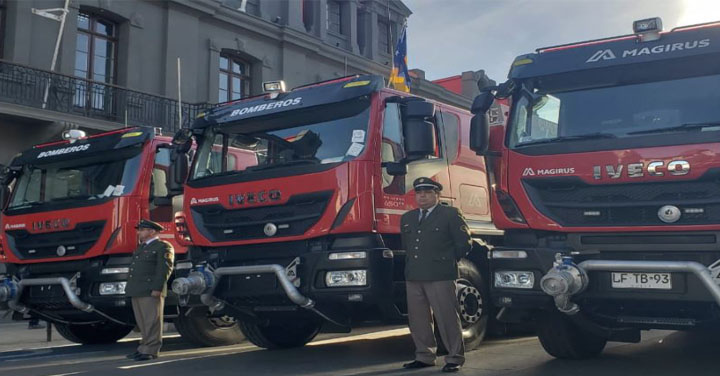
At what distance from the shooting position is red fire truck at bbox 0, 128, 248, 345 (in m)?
9.10

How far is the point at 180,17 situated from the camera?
20.5m

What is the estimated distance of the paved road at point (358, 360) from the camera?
6.96 meters

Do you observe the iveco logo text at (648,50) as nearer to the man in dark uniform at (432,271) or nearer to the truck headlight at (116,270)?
the man in dark uniform at (432,271)

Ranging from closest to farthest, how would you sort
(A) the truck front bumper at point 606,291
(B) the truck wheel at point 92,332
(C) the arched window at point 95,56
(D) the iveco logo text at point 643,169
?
(A) the truck front bumper at point 606,291
(D) the iveco logo text at point 643,169
(B) the truck wheel at point 92,332
(C) the arched window at point 95,56

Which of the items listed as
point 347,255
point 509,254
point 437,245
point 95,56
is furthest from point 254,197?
point 95,56

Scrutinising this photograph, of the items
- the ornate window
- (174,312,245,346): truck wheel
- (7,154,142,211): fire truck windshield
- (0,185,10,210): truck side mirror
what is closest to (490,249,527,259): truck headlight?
(174,312,245,346): truck wheel

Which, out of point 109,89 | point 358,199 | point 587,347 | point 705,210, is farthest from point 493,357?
point 109,89

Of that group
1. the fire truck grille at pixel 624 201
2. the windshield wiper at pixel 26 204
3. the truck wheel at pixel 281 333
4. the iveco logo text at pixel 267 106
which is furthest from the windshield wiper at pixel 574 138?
the windshield wiper at pixel 26 204

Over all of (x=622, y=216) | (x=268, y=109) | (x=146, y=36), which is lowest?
(x=622, y=216)

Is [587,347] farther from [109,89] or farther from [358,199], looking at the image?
[109,89]

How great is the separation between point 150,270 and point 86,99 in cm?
1076

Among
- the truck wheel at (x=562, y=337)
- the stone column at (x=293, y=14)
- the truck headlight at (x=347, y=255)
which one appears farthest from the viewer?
the stone column at (x=293, y=14)

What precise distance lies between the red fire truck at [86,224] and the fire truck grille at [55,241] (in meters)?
0.01

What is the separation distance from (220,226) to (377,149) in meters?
1.95
